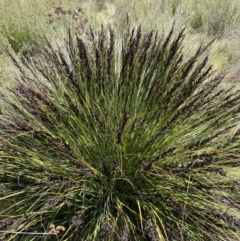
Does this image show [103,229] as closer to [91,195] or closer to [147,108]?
[91,195]

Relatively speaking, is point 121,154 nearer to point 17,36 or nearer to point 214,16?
point 17,36

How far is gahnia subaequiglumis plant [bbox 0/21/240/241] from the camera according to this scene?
74.7 inches

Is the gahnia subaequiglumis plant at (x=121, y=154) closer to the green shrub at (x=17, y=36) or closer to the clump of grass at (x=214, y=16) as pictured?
the green shrub at (x=17, y=36)

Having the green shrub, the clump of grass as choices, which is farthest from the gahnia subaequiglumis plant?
the clump of grass

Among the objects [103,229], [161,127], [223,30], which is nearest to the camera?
[103,229]

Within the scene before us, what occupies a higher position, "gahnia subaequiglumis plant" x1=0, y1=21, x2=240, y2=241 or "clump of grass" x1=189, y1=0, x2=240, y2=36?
"clump of grass" x1=189, y1=0, x2=240, y2=36

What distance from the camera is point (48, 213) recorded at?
6.65ft

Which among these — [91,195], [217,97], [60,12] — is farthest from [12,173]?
[60,12]

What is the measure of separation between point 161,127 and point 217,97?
0.43 metres

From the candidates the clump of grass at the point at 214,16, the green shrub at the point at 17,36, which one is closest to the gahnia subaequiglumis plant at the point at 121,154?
the green shrub at the point at 17,36

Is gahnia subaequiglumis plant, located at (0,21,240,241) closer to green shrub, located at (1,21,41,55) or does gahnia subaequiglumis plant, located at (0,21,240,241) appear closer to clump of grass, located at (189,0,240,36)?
green shrub, located at (1,21,41,55)

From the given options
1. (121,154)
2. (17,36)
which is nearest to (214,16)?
(17,36)

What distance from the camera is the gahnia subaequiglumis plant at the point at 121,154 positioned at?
190 cm

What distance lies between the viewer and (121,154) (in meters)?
1.90
